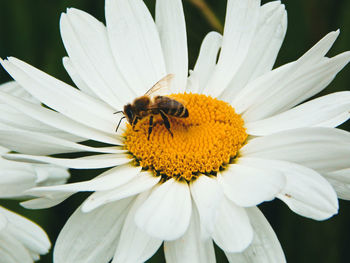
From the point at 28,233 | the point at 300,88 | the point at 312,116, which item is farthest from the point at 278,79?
the point at 28,233

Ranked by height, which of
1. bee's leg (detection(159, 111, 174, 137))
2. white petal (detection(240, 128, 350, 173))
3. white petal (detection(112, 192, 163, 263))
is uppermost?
bee's leg (detection(159, 111, 174, 137))

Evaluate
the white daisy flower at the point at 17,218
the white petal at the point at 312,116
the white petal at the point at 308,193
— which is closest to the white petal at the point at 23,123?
the white daisy flower at the point at 17,218

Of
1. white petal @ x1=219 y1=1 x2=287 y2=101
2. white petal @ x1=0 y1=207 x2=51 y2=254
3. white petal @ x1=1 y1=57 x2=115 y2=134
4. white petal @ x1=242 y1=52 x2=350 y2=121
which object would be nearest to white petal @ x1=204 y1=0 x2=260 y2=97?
white petal @ x1=219 y1=1 x2=287 y2=101

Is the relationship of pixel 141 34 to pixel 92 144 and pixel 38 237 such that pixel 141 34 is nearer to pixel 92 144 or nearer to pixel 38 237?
pixel 92 144

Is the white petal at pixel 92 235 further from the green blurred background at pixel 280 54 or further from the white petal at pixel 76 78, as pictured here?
the white petal at pixel 76 78

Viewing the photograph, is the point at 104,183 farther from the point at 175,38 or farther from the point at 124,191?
the point at 175,38

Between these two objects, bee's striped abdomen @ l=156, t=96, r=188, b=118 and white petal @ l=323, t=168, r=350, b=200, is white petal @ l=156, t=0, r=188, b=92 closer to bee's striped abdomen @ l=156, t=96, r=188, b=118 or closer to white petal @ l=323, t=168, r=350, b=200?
bee's striped abdomen @ l=156, t=96, r=188, b=118
